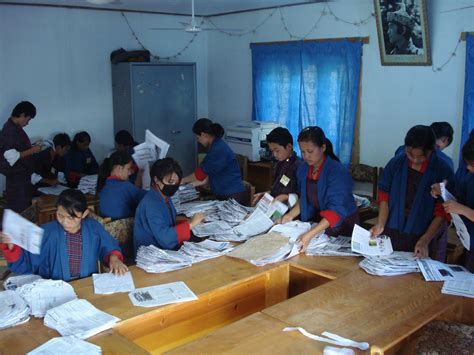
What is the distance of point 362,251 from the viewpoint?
2699 mm

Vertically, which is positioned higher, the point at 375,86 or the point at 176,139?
the point at 375,86

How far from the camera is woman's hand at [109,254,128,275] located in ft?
8.19

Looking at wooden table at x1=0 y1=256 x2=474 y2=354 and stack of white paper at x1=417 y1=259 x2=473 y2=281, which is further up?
stack of white paper at x1=417 y1=259 x2=473 y2=281

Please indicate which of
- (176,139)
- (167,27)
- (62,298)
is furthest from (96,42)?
(62,298)

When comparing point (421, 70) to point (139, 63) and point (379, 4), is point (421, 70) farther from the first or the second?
point (139, 63)

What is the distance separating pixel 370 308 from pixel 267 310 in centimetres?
43

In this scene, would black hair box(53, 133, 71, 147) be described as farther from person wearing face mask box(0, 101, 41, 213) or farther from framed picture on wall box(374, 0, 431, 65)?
framed picture on wall box(374, 0, 431, 65)

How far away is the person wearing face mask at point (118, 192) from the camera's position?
3426 mm

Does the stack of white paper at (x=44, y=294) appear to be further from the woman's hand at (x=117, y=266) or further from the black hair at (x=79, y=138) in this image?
the black hair at (x=79, y=138)

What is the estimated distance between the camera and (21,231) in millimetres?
2189

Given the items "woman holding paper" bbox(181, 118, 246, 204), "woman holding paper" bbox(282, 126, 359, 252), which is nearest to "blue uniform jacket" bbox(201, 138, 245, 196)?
"woman holding paper" bbox(181, 118, 246, 204)

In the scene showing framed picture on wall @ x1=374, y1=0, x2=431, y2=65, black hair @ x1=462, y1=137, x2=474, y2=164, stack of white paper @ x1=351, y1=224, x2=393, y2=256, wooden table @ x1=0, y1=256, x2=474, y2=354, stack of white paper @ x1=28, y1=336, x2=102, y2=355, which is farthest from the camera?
framed picture on wall @ x1=374, y1=0, x2=431, y2=65

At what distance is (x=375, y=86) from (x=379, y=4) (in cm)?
84

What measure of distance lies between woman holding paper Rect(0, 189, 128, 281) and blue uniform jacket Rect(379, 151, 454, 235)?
4.96 feet
